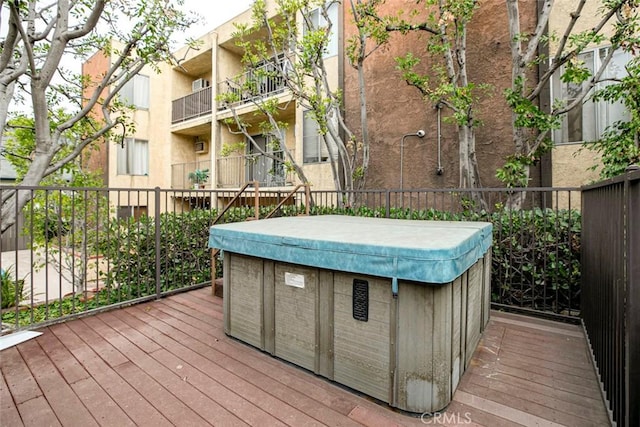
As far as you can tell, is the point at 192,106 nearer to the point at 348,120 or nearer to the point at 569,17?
the point at 348,120

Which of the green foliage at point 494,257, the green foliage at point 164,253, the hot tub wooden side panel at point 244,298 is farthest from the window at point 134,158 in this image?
the hot tub wooden side panel at point 244,298

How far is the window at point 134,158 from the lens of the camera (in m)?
12.4

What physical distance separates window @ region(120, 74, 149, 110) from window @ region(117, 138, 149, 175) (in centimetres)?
151

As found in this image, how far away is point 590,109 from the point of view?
5160 millimetres

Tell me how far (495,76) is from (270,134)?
549cm

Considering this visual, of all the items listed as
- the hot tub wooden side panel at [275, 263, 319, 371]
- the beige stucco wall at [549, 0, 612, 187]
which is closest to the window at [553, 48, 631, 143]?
the beige stucco wall at [549, 0, 612, 187]

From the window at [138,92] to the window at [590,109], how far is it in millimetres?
13885

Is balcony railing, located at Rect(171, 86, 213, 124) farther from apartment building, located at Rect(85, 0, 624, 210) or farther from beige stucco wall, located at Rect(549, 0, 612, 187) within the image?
beige stucco wall, located at Rect(549, 0, 612, 187)

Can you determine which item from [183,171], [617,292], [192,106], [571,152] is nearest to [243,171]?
[183,171]

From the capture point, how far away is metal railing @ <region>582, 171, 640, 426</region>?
1409 millimetres

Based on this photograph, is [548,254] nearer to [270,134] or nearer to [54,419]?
[54,419]

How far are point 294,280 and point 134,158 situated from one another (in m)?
13.0

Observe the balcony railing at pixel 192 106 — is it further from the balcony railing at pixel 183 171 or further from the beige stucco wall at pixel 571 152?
the beige stucco wall at pixel 571 152

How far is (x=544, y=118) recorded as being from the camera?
445 centimetres
